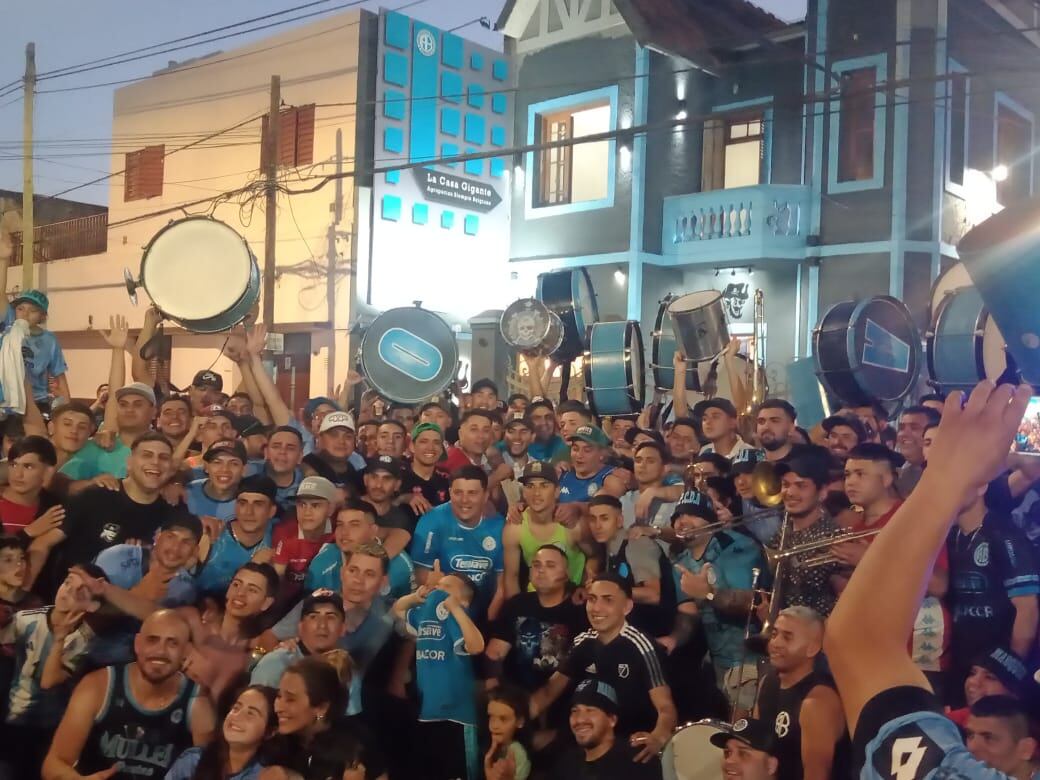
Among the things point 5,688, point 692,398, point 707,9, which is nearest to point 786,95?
point 707,9

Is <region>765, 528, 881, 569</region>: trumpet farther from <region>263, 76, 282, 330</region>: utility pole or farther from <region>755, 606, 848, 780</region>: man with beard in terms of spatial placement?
<region>263, 76, 282, 330</region>: utility pole

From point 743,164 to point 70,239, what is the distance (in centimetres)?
1486

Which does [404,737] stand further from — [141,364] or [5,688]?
[141,364]

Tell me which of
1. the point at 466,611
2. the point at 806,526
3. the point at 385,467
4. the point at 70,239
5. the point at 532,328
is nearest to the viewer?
A: the point at 806,526

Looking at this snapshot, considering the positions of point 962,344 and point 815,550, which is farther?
point 962,344

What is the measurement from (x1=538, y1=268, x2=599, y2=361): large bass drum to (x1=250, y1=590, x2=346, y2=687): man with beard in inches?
317

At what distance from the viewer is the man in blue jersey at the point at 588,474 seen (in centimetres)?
623

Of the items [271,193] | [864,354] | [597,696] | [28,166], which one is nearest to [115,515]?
[597,696]

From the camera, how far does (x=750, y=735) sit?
3736mm

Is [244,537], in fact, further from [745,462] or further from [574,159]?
[574,159]

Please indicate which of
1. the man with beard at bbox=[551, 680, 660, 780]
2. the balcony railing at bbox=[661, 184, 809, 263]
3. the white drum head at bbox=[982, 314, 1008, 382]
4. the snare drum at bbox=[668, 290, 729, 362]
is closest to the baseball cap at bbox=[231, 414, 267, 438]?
the man with beard at bbox=[551, 680, 660, 780]

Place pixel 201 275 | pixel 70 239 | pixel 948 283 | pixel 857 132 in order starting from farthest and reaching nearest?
pixel 70 239 < pixel 857 132 < pixel 948 283 < pixel 201 275

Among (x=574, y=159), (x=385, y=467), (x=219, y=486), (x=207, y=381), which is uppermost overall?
(x=574, y=159)

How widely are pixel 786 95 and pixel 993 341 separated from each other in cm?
957
